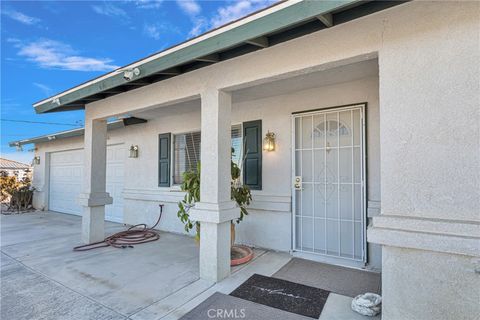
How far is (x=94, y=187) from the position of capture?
16.7 feet

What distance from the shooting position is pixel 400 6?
7.02 feet

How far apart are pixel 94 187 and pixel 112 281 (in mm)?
2422

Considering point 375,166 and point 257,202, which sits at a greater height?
point 375,166

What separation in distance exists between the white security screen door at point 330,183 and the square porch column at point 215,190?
4.90 feet

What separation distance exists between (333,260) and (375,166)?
1596mm

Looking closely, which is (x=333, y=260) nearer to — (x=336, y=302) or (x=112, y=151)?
(x=336, y=302)

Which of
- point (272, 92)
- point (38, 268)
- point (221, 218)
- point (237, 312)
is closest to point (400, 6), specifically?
point (272, 92)

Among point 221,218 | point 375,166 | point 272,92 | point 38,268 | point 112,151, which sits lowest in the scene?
point 38,268

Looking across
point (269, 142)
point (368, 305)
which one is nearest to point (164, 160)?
point (269, 142)

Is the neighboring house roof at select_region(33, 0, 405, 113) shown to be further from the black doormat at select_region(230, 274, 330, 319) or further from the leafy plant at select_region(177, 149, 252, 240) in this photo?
the black doormat at select_region(230, 274, 330, 319)

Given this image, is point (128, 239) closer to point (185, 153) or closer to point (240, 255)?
point (185, 153)

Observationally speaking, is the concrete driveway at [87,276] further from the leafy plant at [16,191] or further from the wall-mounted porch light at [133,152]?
the leafy plant at [16,191]

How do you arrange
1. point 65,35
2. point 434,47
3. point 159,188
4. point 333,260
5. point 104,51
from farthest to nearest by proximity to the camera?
point 104,51, point 65,35, point 159,188, point 333,260, point 434,47

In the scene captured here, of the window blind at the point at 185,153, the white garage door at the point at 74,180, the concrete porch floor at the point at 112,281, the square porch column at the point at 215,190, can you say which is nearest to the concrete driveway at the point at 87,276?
the concrete porch floor at the point at 112,281
